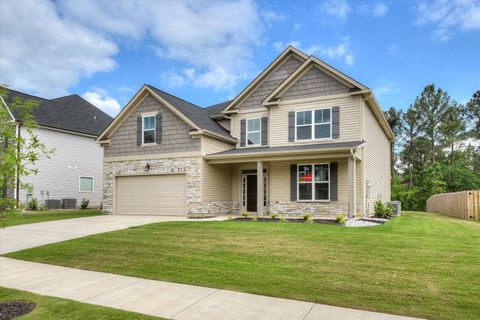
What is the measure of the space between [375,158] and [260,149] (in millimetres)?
6701

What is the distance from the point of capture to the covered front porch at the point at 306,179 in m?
14.2

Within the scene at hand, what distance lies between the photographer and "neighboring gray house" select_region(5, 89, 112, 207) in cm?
2241

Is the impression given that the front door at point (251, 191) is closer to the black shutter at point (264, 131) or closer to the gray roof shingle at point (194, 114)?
the black shutter at point (264, 131)

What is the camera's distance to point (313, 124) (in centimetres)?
1599

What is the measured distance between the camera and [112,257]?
7.99 meters

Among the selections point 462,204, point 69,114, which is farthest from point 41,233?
point 462,204

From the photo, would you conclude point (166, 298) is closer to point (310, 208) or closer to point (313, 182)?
point (310, 208)

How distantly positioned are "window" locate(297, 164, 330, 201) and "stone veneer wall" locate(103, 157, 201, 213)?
4.73m

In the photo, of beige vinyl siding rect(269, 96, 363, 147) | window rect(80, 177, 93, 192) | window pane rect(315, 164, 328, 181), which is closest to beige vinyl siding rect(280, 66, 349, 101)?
beige vinyl siding rect(269, 96, 363, 147)

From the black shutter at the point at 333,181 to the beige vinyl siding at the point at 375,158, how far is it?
1646mm

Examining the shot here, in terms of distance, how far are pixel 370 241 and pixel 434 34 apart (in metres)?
18.4

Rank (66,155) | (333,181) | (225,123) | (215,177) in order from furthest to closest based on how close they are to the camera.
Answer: (66,155) < (225,123) < (215,177) < (333,181)

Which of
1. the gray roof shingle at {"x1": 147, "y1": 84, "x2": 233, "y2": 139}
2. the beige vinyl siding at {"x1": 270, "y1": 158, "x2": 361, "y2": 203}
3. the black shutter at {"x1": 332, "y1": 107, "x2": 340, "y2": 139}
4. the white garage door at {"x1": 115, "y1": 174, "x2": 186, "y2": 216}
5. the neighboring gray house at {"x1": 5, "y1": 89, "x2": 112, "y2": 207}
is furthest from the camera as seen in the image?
the neighboring gray house at {"x1": 5, "y1": 89, "x2": 112, "y2": 207}

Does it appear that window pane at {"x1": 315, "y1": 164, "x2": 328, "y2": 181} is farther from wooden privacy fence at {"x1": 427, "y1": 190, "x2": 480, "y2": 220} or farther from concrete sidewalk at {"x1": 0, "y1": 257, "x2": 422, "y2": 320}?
concrete sidewalk at {"x1": 0, "y1": 257, "x2": 422, "y2": 320}
